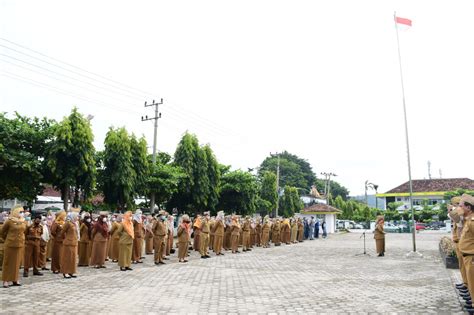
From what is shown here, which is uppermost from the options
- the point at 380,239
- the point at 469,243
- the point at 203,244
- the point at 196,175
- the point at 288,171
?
the point at 288,171

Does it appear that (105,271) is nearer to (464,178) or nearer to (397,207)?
(397,207)

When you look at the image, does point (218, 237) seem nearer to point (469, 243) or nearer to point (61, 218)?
point (61, 218)

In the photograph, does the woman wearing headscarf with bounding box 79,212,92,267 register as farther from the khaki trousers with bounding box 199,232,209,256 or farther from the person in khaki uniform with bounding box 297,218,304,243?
the person in khaki uniform with bounding box 297,218,304,243

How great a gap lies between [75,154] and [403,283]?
46.1 feet

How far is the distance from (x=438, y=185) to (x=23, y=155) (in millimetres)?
56186

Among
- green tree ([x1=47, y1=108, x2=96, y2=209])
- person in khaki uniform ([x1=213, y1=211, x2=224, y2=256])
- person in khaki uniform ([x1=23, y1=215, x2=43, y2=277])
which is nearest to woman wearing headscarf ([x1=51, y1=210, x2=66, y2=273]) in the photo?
person in khaki uniform ([x1=23, y1=215, x2=43, y2=277])

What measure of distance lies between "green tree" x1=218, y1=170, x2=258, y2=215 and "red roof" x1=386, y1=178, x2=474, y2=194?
1459 inches

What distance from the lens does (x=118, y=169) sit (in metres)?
20.9

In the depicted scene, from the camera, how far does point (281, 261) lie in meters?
Answer: 15.3

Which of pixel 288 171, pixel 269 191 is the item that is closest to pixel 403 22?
pixel 269 191

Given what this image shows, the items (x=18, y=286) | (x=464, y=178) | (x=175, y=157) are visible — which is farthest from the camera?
(x=464, y=178)

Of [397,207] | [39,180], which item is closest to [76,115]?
[39,180]

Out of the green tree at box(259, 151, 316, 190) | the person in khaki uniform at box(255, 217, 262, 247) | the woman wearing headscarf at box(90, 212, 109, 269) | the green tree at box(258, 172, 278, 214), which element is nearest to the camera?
the woman wearing headscarf at box(90, 212, 109, 269)

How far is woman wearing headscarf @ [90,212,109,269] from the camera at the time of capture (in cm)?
1329
